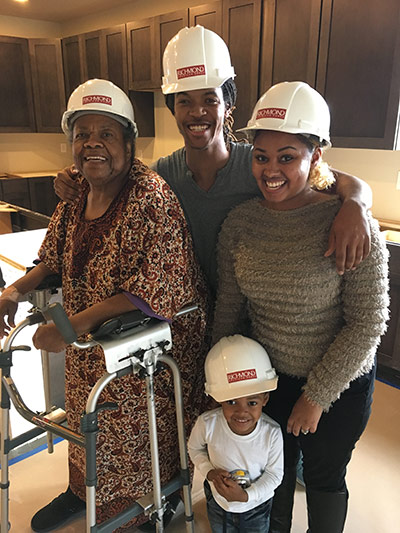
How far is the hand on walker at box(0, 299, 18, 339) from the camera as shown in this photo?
151 centimetres

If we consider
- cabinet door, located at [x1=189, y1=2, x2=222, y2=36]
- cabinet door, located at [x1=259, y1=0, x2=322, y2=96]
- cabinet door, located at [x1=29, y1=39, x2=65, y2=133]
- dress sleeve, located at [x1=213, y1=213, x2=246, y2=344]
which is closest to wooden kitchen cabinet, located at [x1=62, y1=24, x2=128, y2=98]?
cabinet door, located at [x1=29, y1=39, x2=65, y2=133]

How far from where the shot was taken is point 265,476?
1319 mm

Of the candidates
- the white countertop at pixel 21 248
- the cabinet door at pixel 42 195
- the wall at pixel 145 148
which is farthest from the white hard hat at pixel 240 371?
the cabinet door at pixel 42 195

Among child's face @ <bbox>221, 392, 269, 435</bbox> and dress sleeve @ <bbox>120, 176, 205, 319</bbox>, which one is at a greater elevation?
dress sleeve @ <bbox>120, 176, 205, 319</bbox>

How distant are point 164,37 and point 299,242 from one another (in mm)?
3165

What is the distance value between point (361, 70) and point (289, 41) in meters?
0.55

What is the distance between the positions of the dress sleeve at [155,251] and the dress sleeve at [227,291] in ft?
0.46

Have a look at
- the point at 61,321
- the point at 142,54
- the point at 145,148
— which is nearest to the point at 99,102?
the point at 61,321

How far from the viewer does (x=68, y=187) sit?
62.3 inches

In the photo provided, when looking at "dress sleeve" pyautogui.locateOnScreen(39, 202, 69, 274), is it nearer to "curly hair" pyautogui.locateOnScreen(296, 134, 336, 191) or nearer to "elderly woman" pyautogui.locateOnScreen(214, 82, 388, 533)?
"elderly woman" pyautogui.locateOnScreen(214, 82, 388, 533)

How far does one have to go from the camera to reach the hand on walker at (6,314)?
151 centimetres

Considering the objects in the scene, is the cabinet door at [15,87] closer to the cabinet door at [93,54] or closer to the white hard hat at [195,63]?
the cabinet door at [93,54]

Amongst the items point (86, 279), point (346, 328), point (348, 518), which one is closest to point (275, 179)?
point (346, 328)

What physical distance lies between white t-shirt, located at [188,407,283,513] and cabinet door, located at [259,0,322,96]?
2.24m
